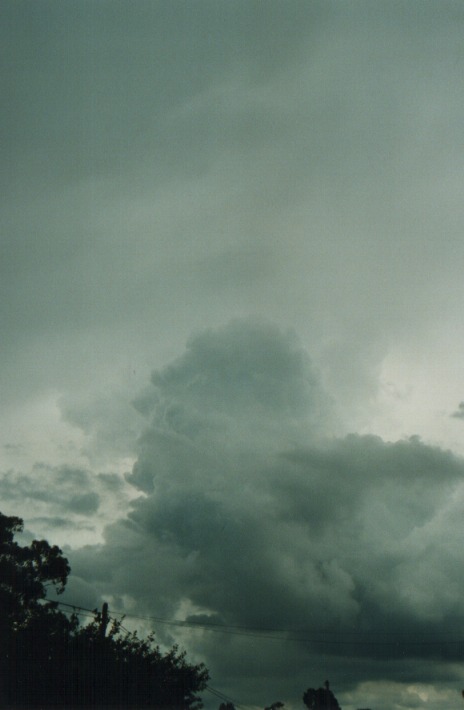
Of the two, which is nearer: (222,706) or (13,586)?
(13,586)

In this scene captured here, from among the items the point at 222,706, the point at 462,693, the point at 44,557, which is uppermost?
the point at 44,557

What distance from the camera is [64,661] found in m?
33.5

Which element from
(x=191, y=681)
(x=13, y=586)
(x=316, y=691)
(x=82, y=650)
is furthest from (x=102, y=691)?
(x=316, y=691)

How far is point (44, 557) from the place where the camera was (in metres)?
47.2

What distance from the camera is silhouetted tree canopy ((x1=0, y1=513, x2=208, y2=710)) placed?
105 ft

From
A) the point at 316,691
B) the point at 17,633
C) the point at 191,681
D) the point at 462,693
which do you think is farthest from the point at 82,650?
the point at 316,691

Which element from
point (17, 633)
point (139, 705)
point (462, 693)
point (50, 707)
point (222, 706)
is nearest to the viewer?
point (50, 707)

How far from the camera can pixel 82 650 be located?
34.2 metres

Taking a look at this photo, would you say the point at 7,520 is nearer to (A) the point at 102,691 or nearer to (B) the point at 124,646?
(B) the point at 124,646

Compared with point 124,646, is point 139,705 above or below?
below

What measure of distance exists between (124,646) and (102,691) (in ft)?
17.8

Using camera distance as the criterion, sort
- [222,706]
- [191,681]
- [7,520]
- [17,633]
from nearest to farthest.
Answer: [17,633] → [191,681] → [7,520] → [222,706]

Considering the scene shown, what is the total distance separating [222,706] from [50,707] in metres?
87.0

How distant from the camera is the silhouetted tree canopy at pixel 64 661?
31859 millimetres
